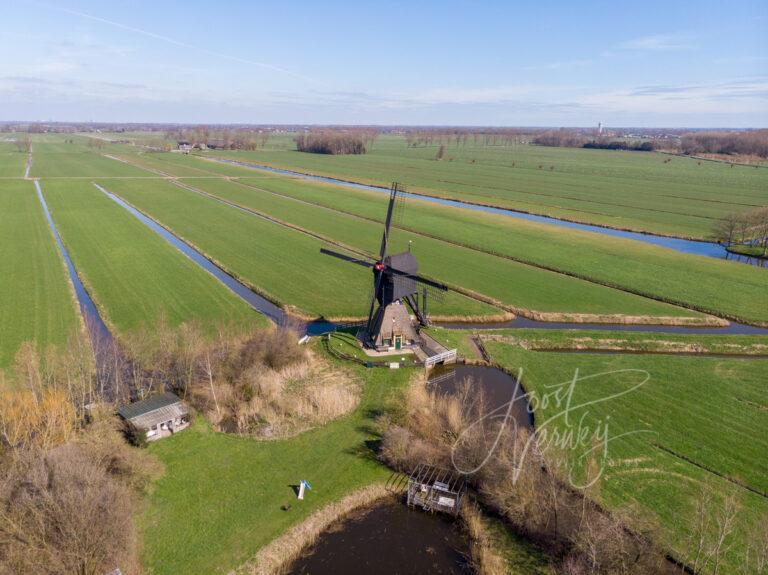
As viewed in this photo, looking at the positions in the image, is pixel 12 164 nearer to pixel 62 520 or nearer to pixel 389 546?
pixel 62 520

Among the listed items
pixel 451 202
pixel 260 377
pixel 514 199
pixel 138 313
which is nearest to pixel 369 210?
pixel 451 202

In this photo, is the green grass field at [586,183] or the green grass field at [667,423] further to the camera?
the green grass field at [586,183]

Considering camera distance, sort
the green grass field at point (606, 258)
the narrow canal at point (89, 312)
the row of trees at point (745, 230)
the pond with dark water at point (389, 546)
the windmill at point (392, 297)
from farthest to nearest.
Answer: the row of trees at point (745, 230) < the green grass field at point (606, 258) < the narrow canal at point (89, 312) < the windmill at point (392, 297) < the pond with dark water at point (389, 546)

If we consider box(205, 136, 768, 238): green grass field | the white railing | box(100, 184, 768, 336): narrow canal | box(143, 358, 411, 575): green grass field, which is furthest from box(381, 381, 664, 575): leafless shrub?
box(205, 136, 768, 238): green grass field

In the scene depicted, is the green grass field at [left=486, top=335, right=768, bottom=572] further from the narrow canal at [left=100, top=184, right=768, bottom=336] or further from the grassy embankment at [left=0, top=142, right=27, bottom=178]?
the grassy embankment at [left=0, top=142, right=27, bottom=178]

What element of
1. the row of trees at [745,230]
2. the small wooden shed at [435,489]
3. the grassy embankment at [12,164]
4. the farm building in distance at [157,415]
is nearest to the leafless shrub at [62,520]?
the farm building in distance at [157,415]

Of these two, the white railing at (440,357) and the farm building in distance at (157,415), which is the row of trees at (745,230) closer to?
the white railing at (440,357)
